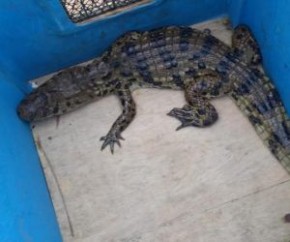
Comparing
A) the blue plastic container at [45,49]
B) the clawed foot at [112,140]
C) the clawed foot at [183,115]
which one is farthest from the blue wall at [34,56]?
the clawed foot at [183,115]

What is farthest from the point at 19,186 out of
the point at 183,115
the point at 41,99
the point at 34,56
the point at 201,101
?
the point at 201,101

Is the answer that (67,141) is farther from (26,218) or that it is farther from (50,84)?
(26,218)

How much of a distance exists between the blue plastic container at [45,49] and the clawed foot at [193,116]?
0.46 meters

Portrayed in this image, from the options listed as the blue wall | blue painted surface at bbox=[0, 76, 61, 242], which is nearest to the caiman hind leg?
the blue wall

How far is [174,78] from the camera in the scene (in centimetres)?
292

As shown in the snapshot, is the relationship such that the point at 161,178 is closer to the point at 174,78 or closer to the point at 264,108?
the point at 174,78

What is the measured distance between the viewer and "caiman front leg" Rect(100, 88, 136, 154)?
9.41ft

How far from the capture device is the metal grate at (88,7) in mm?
2719

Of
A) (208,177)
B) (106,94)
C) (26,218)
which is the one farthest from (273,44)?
(26,218)

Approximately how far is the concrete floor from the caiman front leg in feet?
0.15

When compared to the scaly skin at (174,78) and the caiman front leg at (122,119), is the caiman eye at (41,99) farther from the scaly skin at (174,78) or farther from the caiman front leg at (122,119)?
the caiman front leg at (122,119)

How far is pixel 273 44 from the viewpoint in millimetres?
2652

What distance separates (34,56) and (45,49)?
0.09 meters

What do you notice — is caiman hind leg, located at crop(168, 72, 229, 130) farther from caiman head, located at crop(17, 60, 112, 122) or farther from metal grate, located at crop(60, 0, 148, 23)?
metal grate, located at crop(60, 0, 148, 23)
